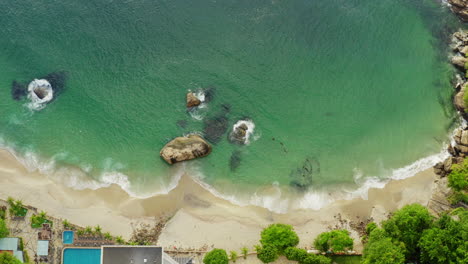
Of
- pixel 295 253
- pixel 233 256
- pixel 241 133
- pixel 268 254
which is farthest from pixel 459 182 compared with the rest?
pixel 233 256

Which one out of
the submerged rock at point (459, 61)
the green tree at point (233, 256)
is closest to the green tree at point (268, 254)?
the green tree at point (233, 256)

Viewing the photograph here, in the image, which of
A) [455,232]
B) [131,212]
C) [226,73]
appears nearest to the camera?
[455,232]

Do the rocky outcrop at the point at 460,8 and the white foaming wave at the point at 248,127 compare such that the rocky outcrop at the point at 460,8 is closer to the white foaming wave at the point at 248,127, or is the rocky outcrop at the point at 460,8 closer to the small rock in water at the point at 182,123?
the white foaming wave at the point at 248,127

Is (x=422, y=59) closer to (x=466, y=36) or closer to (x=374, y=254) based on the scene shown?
(x=466, y=36)

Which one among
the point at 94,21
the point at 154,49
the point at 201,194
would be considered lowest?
the point at 201,194

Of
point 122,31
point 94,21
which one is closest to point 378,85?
point 122,31

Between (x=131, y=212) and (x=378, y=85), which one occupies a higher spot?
(x=378, y=85)
